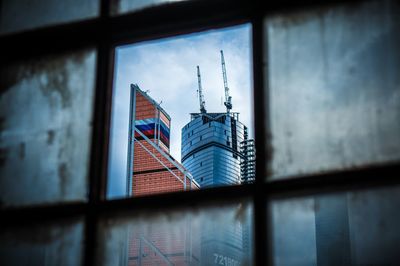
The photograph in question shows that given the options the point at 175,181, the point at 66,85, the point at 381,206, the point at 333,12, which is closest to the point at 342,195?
the point at 381,206

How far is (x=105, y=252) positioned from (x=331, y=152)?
560 mm

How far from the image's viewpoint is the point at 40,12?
4.63 ft

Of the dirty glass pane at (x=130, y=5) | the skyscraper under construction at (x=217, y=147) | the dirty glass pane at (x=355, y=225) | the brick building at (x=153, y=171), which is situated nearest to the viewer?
the dirty glass pane at (x=355, y=225)

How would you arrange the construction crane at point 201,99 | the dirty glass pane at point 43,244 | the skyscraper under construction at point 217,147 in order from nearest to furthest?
the dirty glass pane at point 43,244
the skyscraper under construction at point 217,147
the construction crane at point 201,99

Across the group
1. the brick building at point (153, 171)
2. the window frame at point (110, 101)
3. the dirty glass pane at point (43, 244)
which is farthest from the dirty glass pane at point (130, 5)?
the brick building at point (153, 171)

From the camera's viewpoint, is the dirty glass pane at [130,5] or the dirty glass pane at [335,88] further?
the dirty glass pane at [130,5]

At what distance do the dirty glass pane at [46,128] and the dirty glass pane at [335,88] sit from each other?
482 millimetres

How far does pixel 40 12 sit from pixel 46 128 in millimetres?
343

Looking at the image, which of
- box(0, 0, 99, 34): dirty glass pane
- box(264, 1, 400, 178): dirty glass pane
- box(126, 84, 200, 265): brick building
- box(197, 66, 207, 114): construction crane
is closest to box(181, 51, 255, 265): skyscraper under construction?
box(197, 66, 207, 114): construction crane

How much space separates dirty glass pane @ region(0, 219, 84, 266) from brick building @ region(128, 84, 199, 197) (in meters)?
9.65

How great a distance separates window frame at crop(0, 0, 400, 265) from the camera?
3.34ft

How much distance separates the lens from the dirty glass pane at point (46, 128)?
1.25 metres

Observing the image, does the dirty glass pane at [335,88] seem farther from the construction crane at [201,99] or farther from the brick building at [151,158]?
the construction crane at [201,99]

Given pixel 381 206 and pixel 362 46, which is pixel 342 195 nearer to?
pixel 381 206
